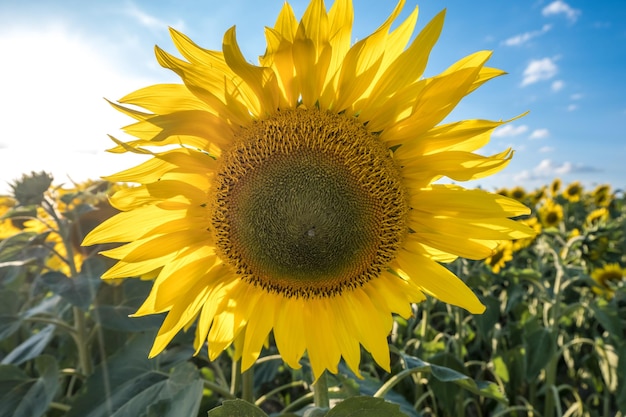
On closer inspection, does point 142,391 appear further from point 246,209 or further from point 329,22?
point 329,22

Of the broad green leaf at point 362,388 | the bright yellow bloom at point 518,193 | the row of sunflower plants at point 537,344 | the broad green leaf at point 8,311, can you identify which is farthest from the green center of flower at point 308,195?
the bright yellow bloom at point 518,193

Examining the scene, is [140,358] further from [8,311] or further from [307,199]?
[307,199]

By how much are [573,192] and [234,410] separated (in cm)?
1128

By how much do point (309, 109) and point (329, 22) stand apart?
0.84 feet

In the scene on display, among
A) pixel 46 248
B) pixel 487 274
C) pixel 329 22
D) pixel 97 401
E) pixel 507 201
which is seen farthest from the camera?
pixel 487 274

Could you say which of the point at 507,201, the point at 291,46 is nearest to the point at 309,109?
the point at 291,46

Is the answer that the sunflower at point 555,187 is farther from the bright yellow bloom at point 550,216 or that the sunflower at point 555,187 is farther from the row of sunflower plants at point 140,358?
the row of sunflower plants at point 140,358

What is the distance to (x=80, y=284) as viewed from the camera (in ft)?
6.92

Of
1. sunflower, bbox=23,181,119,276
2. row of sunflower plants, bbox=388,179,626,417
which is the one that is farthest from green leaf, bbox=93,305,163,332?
row of sunflower plants, bbox=388,179,626,417

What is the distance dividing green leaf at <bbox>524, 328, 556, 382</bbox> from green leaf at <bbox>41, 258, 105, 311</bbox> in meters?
2.59

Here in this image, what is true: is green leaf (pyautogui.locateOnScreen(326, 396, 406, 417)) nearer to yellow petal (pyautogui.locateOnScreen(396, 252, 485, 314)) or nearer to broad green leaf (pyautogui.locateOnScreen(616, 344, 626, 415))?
yellow petal (pyautogui.locateOnScreen(396, 252, 485, 314))

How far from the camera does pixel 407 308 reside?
1526mm

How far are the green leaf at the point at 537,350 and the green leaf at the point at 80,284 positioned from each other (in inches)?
102

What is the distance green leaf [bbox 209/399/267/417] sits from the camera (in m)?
1.31
